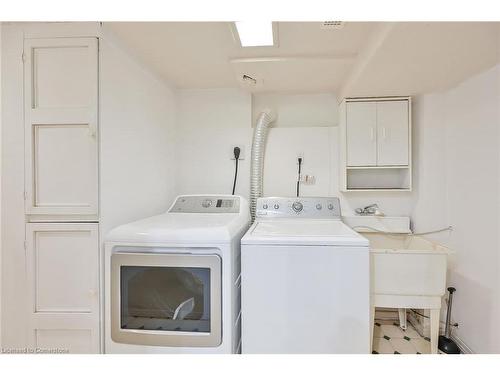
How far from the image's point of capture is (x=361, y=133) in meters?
2.13

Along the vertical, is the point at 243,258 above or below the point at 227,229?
below

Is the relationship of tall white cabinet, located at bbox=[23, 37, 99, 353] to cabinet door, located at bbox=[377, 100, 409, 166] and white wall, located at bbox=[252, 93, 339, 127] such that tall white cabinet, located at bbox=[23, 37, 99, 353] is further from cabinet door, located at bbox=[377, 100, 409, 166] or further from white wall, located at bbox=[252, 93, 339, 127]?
cabinet door, located at bbox=[377, 100, 409, 166]

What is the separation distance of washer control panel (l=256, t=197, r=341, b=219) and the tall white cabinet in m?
1.24

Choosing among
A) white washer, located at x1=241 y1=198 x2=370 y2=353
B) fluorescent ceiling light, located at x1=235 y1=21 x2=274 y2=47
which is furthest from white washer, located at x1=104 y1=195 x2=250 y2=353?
fluorescent ceiling light, located at x1=235 y1=21 x2=274 y2=47

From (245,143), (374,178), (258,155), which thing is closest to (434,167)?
(374,178)

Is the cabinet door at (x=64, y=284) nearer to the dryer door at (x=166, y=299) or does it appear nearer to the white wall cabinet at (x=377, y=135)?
the dryer door at (x=166, y=299)

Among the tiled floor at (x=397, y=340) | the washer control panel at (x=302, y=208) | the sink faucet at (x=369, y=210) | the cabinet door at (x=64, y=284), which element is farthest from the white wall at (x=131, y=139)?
the tiled floor at (x=397, y=340)

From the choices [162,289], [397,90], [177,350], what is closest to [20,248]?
[162,289]

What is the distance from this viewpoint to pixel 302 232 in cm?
146

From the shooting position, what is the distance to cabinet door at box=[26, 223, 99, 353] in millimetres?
1337

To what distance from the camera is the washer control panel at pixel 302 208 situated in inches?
80.7

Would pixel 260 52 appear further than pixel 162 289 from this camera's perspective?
Yes
